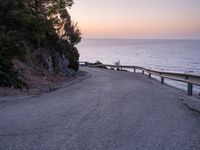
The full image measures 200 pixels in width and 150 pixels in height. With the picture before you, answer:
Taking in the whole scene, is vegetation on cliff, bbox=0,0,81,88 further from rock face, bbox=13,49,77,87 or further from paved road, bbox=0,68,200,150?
paved road, bbox=0,68,200,150

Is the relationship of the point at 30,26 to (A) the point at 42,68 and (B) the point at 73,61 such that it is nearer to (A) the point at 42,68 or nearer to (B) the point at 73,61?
(A) the point at 42,68

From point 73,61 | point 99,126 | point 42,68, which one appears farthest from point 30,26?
point 99,126

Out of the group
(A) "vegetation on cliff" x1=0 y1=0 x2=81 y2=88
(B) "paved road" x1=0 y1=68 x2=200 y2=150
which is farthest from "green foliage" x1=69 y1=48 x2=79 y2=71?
(B) "paved road" x1=0 y1=68 x2=200 y2=150

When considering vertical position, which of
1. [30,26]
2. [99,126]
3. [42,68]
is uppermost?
[30,26]

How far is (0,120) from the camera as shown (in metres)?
9.22

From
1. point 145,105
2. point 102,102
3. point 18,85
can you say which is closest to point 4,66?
point 18,85

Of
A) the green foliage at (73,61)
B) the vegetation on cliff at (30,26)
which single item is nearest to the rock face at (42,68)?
the vegetation on cliff at (30,26)

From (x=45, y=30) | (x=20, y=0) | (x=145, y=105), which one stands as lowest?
(x=145, y=105)

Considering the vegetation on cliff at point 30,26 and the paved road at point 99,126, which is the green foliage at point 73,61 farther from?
the paved road at point 99,126

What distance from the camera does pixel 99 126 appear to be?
27.1 feet

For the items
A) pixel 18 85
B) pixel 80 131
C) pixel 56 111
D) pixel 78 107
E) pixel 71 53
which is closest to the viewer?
pixel 80 131

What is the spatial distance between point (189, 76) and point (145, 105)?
344 centimetres

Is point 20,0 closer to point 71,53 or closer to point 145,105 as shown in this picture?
point 71,53

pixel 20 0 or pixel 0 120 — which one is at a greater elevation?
pixel 20 0
